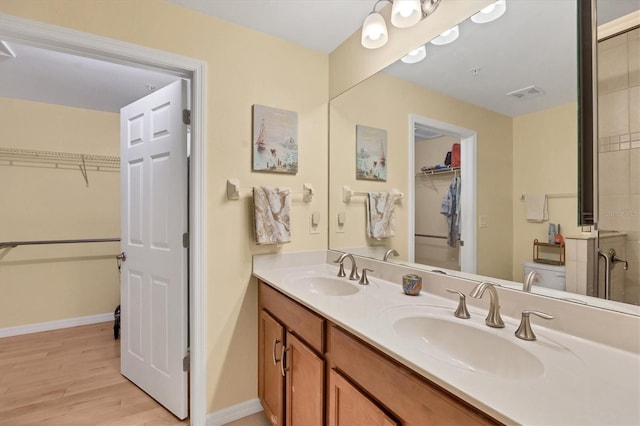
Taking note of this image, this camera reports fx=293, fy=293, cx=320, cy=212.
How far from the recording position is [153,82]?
2.61 m

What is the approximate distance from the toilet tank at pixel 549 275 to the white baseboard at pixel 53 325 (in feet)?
13.2

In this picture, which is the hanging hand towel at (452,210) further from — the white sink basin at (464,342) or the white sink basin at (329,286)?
the white sink basin at (329,286)

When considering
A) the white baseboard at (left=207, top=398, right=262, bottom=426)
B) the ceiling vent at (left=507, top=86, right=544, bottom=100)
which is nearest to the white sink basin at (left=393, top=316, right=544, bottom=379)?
the ceiling vent at (left=507, top=86, right=544, bottom=100)

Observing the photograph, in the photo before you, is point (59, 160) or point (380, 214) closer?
point (380, 214)

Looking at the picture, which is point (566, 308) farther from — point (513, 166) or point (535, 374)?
point (513, 166)

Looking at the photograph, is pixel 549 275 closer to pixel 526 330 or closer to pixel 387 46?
pixel 526 330

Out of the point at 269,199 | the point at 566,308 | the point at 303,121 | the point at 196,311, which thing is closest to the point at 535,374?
the point at 566,308

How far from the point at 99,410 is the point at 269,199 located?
1694mm

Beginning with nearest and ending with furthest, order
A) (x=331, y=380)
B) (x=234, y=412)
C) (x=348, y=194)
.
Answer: (x=331, y=380)
(x=234, y=412)
(x=348, y=194)

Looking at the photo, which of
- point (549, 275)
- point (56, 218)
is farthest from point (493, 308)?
point (56, 218)

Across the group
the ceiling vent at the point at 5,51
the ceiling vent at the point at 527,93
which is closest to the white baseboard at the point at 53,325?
the ceiling vent at the point at 5,51

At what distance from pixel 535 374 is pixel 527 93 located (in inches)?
36.6

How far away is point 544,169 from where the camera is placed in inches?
40.6

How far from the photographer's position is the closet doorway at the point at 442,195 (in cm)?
129
